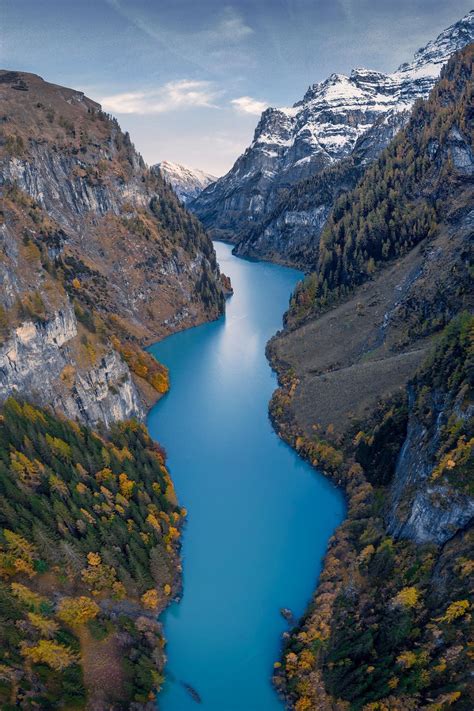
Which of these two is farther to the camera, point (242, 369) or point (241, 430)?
point (242, 369)

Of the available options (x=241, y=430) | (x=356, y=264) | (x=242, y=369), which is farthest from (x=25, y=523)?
(x=356, y=264)

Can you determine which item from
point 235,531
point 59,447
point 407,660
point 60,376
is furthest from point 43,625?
point 60,376

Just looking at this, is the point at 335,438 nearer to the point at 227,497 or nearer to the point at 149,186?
the point at 227,497

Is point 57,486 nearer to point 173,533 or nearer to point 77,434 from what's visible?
point 77,434

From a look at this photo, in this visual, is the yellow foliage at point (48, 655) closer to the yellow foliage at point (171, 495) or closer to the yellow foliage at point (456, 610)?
the yellow foliage at point (171, 495)

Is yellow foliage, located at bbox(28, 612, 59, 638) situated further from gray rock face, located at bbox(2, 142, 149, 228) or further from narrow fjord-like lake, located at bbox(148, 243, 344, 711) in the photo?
gray rock face, located at bbox(2, 142, 149, 228)

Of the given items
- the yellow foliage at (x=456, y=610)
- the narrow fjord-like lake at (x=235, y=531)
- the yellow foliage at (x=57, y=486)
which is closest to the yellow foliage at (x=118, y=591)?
the narrow fjord-like lake at (x=235, y=531)
